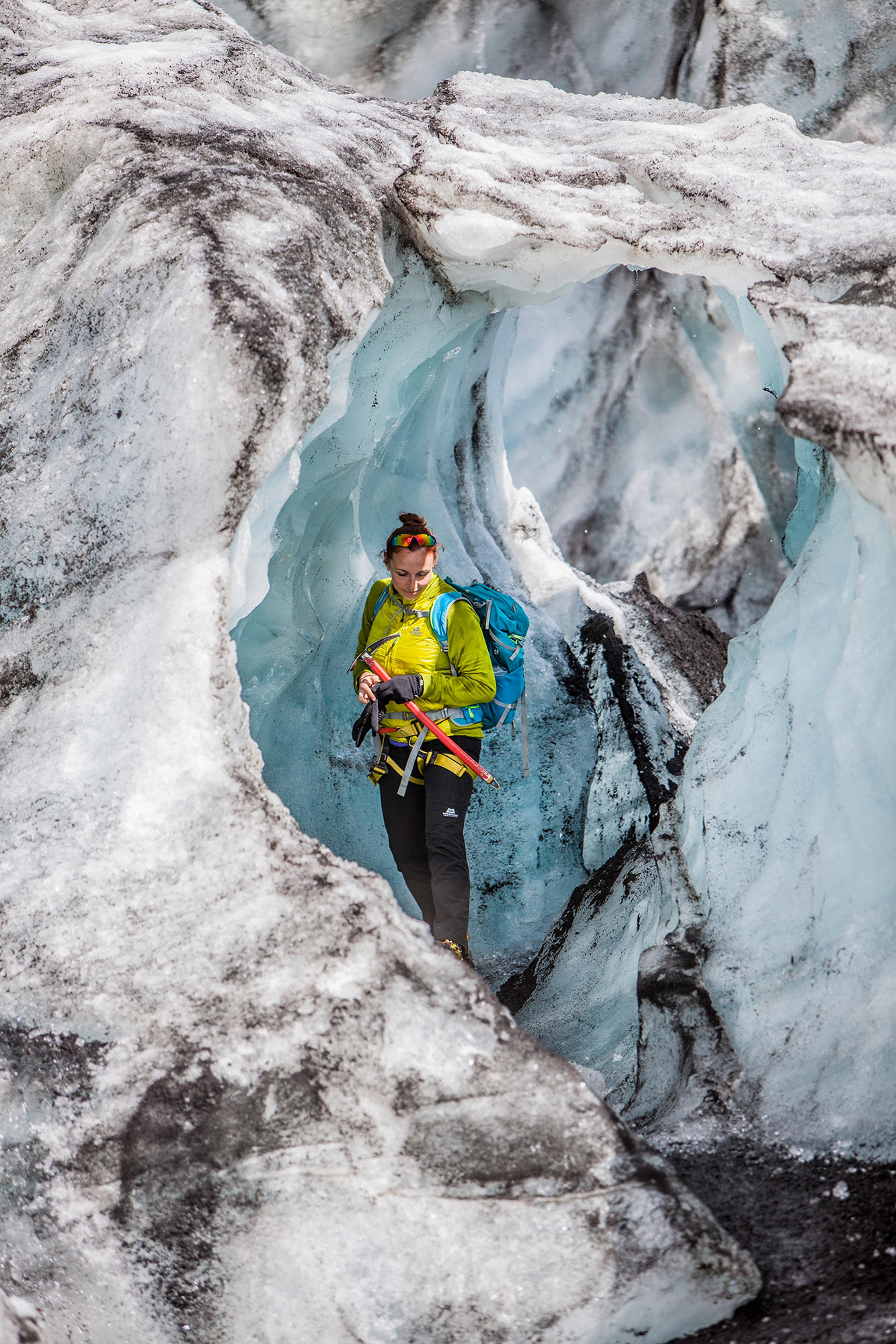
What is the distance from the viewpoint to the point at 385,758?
3871mm

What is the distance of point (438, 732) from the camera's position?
12.3 ft

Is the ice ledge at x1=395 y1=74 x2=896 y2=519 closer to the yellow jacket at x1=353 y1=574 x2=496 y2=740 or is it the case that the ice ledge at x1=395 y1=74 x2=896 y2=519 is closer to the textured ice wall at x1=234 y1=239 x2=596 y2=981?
the textured ice wall at x1=234 y1=239 x2=596 y2=981

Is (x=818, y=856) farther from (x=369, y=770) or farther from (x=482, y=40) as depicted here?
(x=482, y=40)

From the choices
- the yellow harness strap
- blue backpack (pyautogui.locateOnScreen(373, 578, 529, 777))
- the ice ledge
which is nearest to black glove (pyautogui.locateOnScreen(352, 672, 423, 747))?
the yellow harness strap

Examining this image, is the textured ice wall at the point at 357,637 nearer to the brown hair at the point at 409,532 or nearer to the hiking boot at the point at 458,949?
the brown hair at the point at 409,532

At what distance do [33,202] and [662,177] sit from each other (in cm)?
238

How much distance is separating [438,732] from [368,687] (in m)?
A: 0.30

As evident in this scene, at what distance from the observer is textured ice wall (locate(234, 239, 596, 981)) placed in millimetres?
4535

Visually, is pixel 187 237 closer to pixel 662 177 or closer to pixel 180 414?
pixel 180 414

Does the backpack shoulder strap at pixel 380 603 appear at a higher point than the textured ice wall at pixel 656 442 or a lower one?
higher

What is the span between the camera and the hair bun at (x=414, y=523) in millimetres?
3865

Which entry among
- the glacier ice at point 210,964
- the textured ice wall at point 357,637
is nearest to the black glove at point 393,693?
the glacier ice at point 210,964

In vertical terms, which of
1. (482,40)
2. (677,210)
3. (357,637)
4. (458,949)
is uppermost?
(482,40)

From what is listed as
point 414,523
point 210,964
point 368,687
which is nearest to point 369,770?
point 368,687
